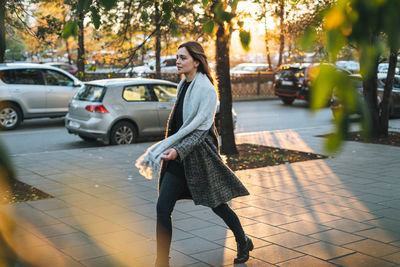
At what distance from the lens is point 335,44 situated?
3.00 ft

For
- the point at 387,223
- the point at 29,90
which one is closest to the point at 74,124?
the point at 29,90

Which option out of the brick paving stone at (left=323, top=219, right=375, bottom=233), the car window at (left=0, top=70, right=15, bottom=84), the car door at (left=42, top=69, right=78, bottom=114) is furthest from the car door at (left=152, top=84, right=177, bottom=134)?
the brick paving stone at (left=323, top=219, right=375, bottom=233)

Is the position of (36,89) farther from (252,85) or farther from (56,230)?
(252,85)

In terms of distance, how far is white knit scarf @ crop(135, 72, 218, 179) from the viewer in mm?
4098

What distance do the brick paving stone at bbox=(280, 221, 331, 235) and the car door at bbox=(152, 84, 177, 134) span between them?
7.56m

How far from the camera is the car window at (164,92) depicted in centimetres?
1289

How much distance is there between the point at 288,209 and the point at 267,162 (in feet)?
10.4

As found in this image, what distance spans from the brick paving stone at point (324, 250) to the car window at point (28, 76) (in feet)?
39.5

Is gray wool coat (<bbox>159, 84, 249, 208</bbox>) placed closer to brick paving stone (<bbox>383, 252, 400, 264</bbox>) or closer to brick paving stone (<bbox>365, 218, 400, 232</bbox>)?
brick paving stone (<bbox>383, 252, 400, 264</bbox>)

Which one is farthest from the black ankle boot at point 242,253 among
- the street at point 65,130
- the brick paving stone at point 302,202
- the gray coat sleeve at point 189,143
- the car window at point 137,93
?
the car window at point 137,93

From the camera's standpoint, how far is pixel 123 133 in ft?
40.4

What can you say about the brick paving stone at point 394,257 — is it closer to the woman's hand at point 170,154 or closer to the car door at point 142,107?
the woman's hand at point 170,154

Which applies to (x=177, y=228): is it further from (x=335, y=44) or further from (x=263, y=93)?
(x=263, y=93)

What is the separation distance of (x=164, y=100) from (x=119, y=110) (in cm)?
118
